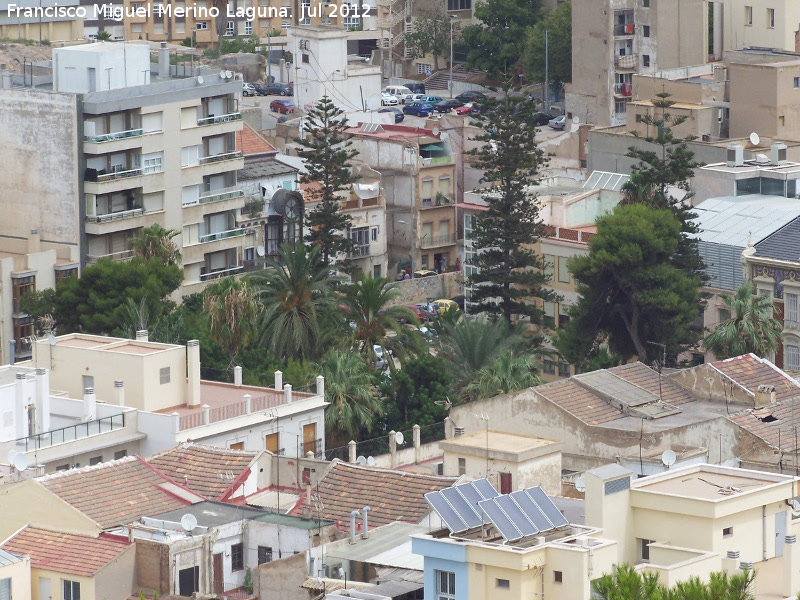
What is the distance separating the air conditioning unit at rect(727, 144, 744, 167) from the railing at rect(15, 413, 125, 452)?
41.4m

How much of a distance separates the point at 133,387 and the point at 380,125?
58756 millimetres

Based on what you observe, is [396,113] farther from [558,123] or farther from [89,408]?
[89,408]

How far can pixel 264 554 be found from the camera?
5172cm

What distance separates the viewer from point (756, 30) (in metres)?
133

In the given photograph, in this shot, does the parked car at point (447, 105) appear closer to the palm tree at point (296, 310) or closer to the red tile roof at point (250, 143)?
the red tile roof at point (250, 143)

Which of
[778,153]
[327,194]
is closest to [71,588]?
[327,194]

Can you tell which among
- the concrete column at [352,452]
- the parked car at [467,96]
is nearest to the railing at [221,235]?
the concrete column at [352,452]

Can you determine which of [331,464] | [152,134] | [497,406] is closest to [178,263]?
[152,134]

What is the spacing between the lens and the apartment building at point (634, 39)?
441 feet

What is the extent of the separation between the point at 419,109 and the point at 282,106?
9.58 meters

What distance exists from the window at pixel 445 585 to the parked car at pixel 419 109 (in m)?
102

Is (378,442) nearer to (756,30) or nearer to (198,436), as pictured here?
(198,436)

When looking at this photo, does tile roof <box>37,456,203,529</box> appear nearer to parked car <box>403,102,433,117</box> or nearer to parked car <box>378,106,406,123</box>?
parked car <box>378,106,406,123</box>

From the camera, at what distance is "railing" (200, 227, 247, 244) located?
98.6 m
